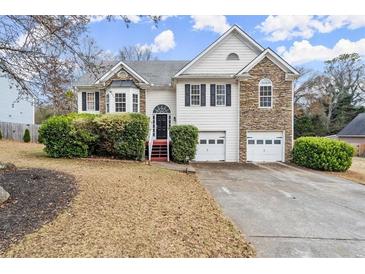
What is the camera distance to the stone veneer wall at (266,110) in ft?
55.4

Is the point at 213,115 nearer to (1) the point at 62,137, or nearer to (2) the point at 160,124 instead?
(2) the point at 160,124

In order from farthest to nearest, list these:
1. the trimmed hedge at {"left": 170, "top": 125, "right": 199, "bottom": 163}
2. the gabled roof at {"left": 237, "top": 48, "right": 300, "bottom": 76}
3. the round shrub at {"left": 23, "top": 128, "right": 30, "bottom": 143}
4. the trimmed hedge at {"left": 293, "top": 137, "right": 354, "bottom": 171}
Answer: the round shrub at {"left": 23, "top": 128, "right": 30, "bottom": 143} < the gabled roof at {"left": 237, "top": 48, "right": 300, "bottom": 76} < the trimmed hedge at {"left": 170, "top": 125, "right": 199, "bottom": 163} < the trimmed hedge at {"left": 293, "top": 137, "right": 354, "bottom": 171}

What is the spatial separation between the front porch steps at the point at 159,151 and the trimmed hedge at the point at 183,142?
2.59 ft

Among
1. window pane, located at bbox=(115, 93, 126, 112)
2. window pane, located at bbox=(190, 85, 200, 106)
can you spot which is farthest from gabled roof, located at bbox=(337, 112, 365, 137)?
window pane, located at bbox=(115, 93, 126, 112)

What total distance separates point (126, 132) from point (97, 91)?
235 inches

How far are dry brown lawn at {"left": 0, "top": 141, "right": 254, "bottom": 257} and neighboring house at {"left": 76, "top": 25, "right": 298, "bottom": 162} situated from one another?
9897mm

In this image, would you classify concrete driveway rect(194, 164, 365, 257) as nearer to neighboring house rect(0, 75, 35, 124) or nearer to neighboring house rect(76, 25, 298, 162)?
neighboring house rect(76, 25, 298, 162)

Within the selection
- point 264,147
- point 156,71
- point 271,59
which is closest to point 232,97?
point 271,59

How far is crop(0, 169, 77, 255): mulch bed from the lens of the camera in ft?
14.4

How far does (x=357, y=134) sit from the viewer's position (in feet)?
99.7

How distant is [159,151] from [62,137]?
530cm

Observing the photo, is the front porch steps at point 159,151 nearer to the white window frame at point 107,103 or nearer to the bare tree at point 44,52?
the white window frame at point 107,103
